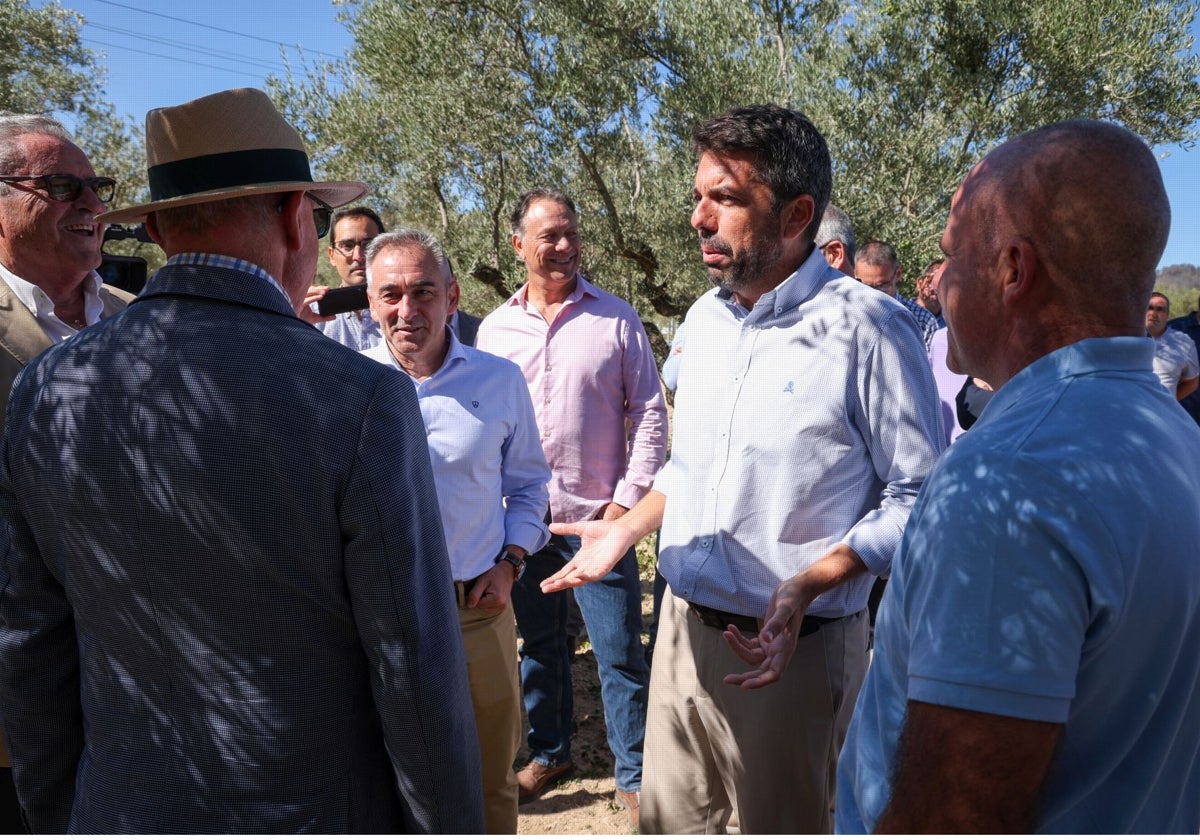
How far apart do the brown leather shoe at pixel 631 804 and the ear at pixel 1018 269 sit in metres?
3.74

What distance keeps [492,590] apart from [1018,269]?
251cm

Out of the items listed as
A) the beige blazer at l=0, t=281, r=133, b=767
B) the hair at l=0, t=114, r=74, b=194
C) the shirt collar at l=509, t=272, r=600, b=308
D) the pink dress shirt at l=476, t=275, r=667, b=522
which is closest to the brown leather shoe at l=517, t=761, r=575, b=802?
the pink dress shirt at l=476, t=275, r=667, b=522

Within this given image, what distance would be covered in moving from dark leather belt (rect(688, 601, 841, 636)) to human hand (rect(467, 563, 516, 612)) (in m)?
0.93

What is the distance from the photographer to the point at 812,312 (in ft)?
9.09

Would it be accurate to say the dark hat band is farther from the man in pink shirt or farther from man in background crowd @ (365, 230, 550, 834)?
the man in pink shirt

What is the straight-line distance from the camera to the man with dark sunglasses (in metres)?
3.10

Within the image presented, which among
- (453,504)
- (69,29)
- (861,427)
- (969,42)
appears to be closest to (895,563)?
(861,427)

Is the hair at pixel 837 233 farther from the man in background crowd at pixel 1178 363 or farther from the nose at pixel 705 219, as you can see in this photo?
the man in background crowd at pixel 1178 363

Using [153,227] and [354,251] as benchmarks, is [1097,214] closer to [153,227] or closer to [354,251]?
[153,227]

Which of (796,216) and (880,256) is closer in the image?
(796,216)

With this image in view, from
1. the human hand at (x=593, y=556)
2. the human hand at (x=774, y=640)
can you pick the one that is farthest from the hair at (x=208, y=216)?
the human hand at (x=774, y=640)

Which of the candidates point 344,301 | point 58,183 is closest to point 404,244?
point 344,301

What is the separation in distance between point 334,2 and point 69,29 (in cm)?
825

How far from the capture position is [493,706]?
3523mm
